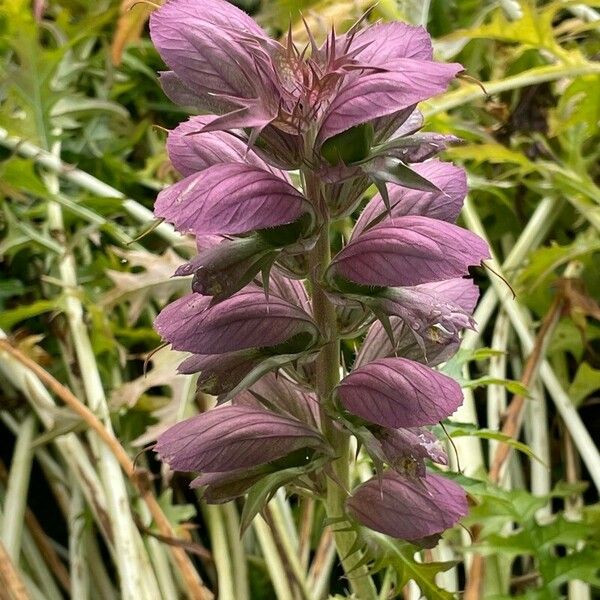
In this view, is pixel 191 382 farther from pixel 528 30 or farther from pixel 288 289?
pixel 528 30

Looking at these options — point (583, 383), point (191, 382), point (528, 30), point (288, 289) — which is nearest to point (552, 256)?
point (583, 383)

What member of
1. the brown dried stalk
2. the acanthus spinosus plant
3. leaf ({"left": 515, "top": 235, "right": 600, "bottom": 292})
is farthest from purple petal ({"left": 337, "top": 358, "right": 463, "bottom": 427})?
leaf ({"left": 515, "top": 235, "right": 600, "bottom": 292})

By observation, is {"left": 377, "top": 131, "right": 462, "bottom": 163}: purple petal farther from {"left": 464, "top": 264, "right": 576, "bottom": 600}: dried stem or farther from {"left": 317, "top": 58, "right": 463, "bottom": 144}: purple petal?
{"left": 464, "top": 264, "right": 576, "bottom": 600}: dried stem

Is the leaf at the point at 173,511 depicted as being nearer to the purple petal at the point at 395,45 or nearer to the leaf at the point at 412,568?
the leaf at the point at 412,568

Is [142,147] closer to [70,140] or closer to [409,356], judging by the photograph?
[70,140]

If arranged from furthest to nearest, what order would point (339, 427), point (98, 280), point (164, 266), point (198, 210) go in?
point (98, 280) → point (164, 266) → point (339, 427) → point (198, 210)

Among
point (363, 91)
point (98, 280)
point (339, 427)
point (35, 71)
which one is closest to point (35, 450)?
point (98, 280)
